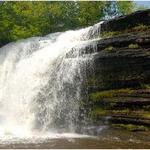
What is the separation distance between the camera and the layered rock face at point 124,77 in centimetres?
1872

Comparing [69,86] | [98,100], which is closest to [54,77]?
[69,86]

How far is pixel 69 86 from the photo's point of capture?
21.6m

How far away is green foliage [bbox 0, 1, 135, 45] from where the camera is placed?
36500 mm

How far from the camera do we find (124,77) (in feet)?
65.9

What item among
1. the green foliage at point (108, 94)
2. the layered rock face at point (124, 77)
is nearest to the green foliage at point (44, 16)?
the layered rock face at point (124, 77)

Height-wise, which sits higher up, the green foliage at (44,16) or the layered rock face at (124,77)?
the green foliage at (44,16)

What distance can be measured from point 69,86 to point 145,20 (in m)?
5.00

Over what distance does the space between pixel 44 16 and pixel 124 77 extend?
69.9ft

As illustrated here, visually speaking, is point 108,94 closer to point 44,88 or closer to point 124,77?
point 124,77

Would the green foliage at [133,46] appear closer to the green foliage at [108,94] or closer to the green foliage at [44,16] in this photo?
the green foliage at [108,94]

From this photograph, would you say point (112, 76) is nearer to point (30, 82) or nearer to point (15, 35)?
point (30, 82)

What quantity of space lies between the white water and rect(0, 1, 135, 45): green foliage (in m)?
9.52

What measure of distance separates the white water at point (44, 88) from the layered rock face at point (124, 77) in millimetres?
904

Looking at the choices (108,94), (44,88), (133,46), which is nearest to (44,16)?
(44,88)
